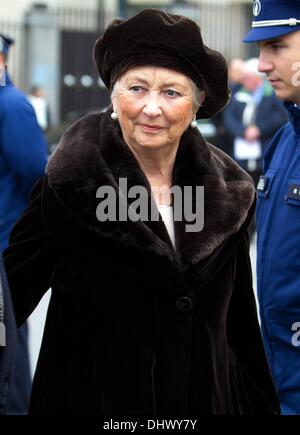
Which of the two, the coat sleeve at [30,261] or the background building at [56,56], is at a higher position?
the background building at [56,56]

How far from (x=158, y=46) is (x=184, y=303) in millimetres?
807

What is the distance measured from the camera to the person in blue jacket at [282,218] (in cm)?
364

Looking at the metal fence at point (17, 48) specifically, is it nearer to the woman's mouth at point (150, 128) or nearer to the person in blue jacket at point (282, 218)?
the person in blue jacket at point (282, 218)

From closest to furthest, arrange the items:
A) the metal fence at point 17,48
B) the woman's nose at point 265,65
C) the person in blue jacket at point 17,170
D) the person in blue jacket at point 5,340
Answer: the person in blue jacket at point 5,340, the woman's nose at point 265,65, the person in blue jacket at point 17,170, the metal fence at point 17,48

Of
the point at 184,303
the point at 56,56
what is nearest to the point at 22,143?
the point at 184,303

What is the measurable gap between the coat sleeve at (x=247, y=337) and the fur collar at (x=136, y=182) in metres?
0.18

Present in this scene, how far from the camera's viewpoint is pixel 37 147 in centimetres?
538

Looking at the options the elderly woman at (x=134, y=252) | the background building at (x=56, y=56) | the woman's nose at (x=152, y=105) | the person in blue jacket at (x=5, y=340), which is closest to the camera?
the person in blue jacket at (x=5, y=340)

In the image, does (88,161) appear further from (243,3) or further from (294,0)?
(243,3)

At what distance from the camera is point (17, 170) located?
5.25m

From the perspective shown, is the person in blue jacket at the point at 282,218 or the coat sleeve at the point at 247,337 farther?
the person in blue jacket at the point at 282,218

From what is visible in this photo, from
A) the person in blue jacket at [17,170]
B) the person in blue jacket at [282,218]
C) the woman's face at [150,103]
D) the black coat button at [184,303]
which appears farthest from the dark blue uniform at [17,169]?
the black coat button at [184,303]
